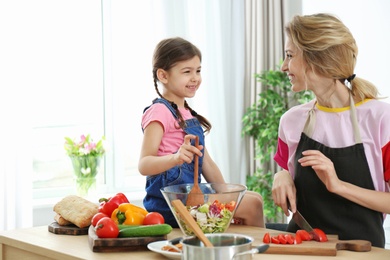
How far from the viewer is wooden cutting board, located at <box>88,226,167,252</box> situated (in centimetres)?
207

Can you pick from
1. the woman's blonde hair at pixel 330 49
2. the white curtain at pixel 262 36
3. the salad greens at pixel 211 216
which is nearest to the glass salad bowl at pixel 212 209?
the salad greens at pixel 211 216

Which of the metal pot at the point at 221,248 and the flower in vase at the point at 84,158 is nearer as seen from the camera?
the metal pot at the point at 221,248

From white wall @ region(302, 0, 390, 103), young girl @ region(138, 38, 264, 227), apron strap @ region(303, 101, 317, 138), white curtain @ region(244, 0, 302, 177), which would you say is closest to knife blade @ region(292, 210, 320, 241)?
young girl @ region(138, 38, 264, 227)

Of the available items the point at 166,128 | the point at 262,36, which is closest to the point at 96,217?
the point at 166,128

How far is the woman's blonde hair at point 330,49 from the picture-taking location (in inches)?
96.4

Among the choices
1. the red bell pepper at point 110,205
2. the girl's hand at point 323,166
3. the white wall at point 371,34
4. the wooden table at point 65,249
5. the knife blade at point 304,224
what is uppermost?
the white wall at point 371,34

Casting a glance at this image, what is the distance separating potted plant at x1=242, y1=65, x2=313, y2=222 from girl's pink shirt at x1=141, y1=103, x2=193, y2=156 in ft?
7.70

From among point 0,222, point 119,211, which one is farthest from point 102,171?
point 119,211

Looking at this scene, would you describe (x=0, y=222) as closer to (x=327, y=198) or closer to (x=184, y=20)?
(x=184, y=20)

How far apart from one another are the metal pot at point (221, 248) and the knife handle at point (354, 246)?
0.41 meters

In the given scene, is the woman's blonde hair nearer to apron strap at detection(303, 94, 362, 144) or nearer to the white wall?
apron strap at detection(303, 94, 362, 144)

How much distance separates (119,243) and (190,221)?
1.11ft

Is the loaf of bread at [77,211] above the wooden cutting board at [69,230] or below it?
above

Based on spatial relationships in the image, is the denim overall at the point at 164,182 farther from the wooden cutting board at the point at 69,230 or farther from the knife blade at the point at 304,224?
the knife blade at the point at 304,224
